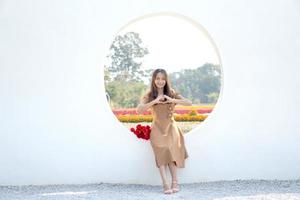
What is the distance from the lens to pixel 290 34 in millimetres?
4879

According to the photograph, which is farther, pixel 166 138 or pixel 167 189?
pixel 166 138

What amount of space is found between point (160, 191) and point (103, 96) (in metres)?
1.08

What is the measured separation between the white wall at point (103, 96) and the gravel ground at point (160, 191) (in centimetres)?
12

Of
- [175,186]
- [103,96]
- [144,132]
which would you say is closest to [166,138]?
[144,132]

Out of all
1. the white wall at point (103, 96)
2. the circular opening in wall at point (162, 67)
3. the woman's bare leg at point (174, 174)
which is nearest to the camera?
the woman's bare leg at point (174, 174)

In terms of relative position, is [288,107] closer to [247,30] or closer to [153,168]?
[247,30]

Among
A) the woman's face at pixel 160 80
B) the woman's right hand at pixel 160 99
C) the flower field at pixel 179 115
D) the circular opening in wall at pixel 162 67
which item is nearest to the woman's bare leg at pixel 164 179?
the woman's right hand at pixel 160 99

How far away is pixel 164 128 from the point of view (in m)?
4.63

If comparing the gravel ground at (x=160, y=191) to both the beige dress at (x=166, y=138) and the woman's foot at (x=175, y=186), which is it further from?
the beige dress at (x=166, y=138)

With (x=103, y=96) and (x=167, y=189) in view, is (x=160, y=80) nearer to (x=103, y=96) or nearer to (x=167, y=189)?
(x=103, y=96)

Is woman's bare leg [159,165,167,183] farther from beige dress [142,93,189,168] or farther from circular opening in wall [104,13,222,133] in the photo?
circular opening in wall [104,13,222,133]

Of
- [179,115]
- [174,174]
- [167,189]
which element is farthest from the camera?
[179,115]

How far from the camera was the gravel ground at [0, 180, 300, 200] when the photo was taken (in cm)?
420

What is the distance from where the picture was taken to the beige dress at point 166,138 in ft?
14.8
